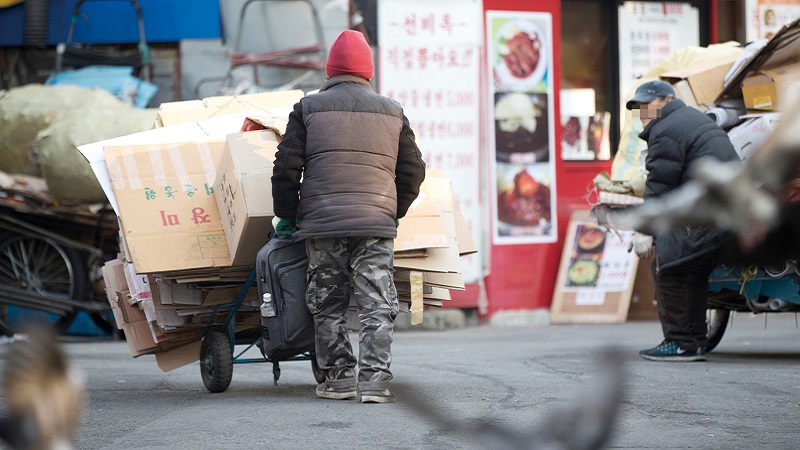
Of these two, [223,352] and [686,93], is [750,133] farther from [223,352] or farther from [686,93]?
[223,352]

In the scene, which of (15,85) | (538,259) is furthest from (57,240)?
(538,259)

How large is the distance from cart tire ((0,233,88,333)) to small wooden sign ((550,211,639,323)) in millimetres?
4728

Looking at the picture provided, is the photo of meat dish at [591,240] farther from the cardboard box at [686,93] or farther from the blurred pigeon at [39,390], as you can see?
the blurred pigeon at [39,390]

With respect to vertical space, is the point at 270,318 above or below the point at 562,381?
above

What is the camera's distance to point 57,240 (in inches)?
428

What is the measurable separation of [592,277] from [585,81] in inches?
87.2

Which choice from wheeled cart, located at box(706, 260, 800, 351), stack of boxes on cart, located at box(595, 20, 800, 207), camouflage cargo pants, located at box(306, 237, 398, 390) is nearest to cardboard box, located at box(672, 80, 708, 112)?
stack of boxes on cart, located at box(595, 20, 800, 207)

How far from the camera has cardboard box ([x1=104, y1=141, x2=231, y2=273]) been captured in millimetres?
6641

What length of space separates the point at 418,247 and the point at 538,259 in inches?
247

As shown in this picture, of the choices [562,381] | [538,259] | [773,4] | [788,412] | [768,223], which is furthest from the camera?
[773,4]

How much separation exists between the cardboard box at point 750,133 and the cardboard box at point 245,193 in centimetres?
322

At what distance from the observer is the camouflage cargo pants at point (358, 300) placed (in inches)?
253

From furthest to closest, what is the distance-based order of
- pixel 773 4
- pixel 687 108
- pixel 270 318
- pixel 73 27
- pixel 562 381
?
pixel 773 4
pixel 73 27
pixel 687 108
pixel 562 381
pixel 270 318

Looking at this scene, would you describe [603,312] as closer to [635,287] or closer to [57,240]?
[635,287]
